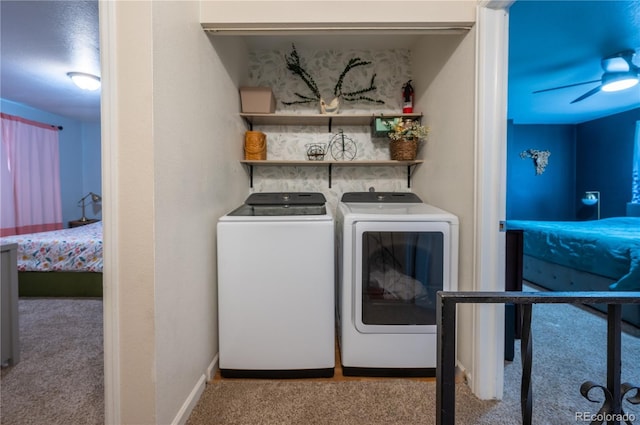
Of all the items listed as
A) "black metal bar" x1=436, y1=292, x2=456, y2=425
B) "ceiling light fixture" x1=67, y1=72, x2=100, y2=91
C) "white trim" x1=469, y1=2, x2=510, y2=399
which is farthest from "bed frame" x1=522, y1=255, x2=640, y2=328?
"ceiling light fixture" x1=67, y1=72, x2=100, y2=91

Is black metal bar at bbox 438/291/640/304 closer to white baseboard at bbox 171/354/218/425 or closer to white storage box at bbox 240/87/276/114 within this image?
white baseboard at bbox 171/354/218/425

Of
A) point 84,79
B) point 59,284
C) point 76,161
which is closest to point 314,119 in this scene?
point 84,79

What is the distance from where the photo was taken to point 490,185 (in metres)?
1.46

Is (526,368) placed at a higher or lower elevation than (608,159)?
lower

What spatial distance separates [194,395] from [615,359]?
5.20 feet

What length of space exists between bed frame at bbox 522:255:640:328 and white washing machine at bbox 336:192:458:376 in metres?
1.69

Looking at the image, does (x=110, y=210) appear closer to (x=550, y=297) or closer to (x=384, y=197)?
(x=550, y=297)

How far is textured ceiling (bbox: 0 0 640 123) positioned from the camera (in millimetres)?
2049

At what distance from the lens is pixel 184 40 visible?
1.35 meters

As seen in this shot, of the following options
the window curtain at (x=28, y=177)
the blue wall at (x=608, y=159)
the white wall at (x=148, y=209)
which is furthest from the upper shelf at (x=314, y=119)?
the blue wall at (x=608, y=159)

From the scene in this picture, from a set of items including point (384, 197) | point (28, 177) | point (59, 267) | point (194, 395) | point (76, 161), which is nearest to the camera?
point (194, 395)

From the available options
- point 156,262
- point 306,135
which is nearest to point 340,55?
point 306,135

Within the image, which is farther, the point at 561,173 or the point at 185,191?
the point at 561,173

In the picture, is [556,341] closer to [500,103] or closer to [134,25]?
[500,103]
